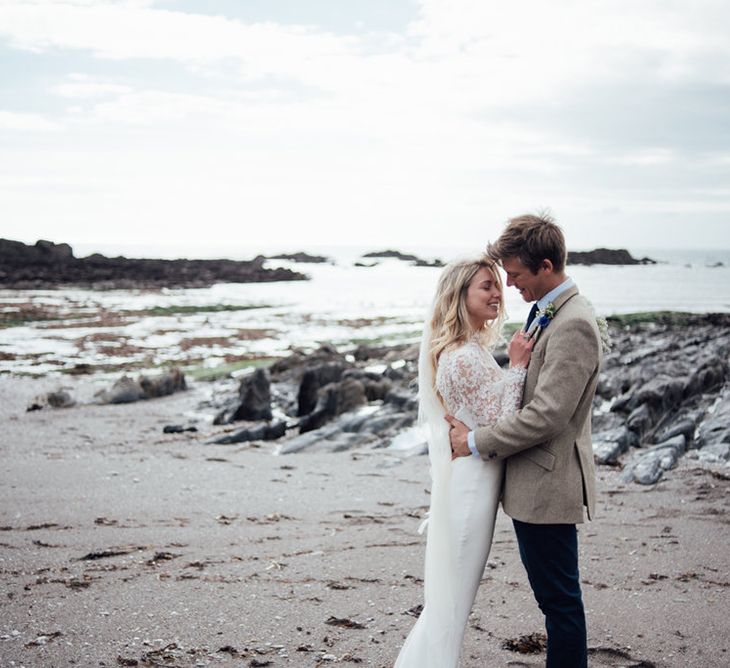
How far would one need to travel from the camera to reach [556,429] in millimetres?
3184

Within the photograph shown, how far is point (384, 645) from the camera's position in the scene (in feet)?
13.7

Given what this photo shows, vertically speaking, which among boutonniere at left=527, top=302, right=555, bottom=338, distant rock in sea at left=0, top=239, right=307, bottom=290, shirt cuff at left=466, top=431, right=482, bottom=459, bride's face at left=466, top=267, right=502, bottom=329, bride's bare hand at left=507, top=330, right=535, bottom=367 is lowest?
shirt cuff at left=466, top=431, right=482, bottom=459

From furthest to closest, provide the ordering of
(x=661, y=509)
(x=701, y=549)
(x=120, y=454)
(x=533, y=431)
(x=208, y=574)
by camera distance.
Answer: (x=120, y=454) < (x=661, y=509) < (x=701, y=549) < (x=208, y=574) < (x=533, y=431)

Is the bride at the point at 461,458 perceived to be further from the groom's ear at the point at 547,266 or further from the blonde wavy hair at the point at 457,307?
the groom's ear at the point at 547,266

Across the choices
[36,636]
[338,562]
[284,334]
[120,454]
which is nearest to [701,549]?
[338,562]

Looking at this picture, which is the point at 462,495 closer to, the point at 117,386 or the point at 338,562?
the point at 338,562

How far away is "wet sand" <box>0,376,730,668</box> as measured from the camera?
415 cm

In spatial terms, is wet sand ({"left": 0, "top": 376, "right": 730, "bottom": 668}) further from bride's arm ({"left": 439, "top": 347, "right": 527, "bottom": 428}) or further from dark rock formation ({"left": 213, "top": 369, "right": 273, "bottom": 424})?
dark rock formation ({"left": 213, "top": 369, "right": 273, "bottom": 424})

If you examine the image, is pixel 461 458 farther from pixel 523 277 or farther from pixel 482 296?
pixel 523 277

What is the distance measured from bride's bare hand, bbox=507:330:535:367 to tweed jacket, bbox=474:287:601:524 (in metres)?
0.03

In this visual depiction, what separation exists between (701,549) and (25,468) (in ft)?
22.0

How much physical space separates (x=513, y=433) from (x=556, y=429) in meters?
0.17

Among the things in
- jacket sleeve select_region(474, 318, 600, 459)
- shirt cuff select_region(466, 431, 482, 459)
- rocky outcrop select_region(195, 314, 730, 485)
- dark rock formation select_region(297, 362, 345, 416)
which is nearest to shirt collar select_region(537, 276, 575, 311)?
jacket sleeve select_region(474, 318, 600, 459)

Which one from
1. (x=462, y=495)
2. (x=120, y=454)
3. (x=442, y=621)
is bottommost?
(x=120, y=454)
